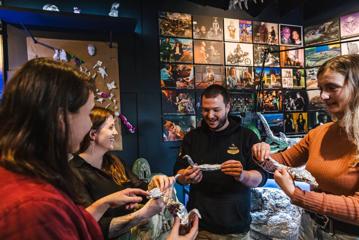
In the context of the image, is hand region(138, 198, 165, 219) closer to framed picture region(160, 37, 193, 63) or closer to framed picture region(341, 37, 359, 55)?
framed picture region(160, 37, 193, 63)

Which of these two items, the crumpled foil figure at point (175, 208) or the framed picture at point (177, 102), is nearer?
the crumpled foil figure at point (175, 208)

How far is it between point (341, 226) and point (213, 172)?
0.82 m

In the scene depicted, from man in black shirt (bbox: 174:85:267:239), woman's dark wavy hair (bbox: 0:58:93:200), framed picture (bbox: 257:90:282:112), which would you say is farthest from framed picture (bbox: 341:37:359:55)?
woman's dark wavy hair (bbox: 0:58:93:200)

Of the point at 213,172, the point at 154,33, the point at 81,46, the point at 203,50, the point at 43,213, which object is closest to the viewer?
the point at 43,213

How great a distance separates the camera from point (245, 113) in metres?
3.42

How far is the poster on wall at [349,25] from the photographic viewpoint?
3293 millimetres

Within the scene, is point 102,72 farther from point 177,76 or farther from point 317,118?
point 317,118

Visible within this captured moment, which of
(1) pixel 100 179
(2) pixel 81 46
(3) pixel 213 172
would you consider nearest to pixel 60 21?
(2) pixel 81 46

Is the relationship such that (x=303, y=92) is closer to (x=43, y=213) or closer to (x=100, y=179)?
(x=100, y=179)

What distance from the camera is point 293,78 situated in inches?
148

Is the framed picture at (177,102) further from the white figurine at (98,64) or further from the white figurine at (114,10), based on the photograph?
the white figurine at (114,10)

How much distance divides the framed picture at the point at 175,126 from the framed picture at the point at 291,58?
Answer: 4.76ft

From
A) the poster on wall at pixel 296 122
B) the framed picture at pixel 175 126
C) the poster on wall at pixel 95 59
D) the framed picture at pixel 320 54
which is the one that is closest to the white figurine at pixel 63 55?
the poster on wall at pixel 95 59

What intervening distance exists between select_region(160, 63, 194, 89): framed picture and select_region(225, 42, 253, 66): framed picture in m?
0.51
